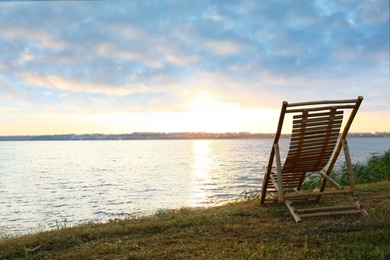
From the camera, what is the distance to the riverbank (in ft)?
12.4

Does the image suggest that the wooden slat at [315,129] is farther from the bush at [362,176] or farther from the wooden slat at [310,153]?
the bush at [362,176]

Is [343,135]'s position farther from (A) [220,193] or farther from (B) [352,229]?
(A) [220,193]

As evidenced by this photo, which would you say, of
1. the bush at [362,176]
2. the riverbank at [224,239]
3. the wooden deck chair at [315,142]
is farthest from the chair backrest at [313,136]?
the bush at [362,176]

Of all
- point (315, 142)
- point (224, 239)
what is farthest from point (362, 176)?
point (224, 239)

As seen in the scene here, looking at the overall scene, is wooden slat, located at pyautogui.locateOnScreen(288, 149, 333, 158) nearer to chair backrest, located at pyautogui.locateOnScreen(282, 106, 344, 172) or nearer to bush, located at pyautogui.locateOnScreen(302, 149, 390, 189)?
chair backrest, located at pyautogui.locateOnScreen(282, 106, 344, 172)

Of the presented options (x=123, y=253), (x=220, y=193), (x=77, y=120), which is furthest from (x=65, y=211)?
(x=77, y=120)

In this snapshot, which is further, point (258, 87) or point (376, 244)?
point (258, 87)

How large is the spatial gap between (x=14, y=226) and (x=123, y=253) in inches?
A: 444

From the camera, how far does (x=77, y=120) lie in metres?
85.9

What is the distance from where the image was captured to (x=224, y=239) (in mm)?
4371

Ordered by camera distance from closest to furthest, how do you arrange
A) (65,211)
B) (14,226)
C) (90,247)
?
(90,247)
(14,226)
(65,211)

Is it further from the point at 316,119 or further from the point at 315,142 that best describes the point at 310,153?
the point at 316,119

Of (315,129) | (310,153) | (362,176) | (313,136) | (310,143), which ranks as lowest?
(362,176)

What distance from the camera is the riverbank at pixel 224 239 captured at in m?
3.78
